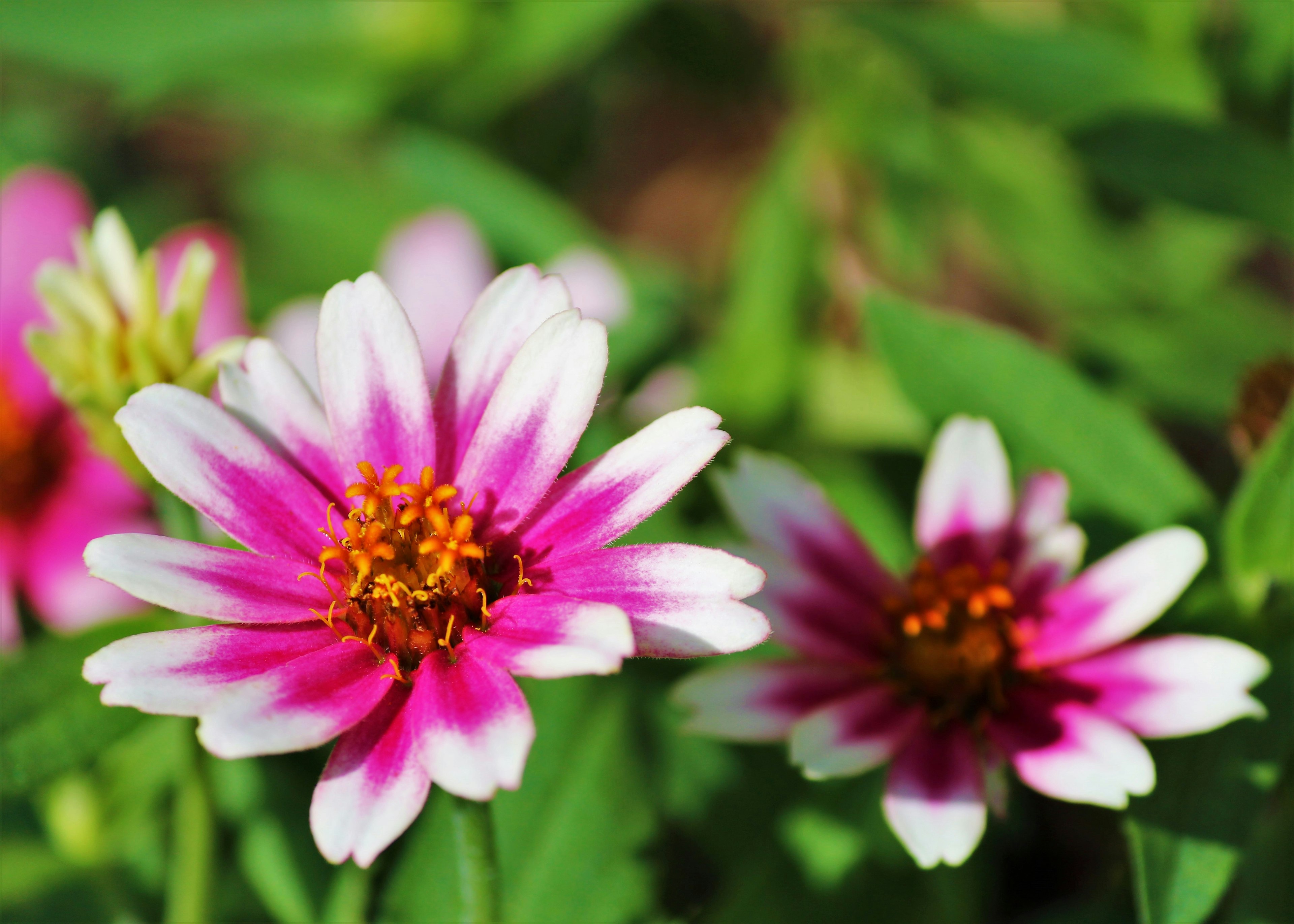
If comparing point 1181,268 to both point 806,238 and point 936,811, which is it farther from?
point 936,811

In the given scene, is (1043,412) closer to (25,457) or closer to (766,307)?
(766,307)

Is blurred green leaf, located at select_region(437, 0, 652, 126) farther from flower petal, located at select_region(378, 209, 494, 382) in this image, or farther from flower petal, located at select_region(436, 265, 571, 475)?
flower petal, located at select_region(436, 265, 571, 475)

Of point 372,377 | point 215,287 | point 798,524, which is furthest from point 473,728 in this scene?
point 215,287

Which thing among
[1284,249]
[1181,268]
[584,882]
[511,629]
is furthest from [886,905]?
[1284,249]

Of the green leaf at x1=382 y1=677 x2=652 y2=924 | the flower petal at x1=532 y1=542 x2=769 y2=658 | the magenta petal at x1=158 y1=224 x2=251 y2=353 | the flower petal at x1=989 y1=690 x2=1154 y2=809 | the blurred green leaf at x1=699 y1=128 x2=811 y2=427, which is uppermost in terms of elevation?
the flower petal at x1=532 y1=542 x2=769 y2=658

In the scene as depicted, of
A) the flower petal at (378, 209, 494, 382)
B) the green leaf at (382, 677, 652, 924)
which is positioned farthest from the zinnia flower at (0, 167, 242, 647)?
the green leaf at (382, 677, 652, 924)

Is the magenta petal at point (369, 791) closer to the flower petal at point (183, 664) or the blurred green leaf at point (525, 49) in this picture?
the flower petal at point (183, 664)

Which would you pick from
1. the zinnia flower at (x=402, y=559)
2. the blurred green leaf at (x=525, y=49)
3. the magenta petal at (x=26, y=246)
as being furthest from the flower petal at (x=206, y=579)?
the blurred green leaf at (x=525, y=49)

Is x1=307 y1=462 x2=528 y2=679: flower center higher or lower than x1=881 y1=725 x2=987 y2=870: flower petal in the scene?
higher
